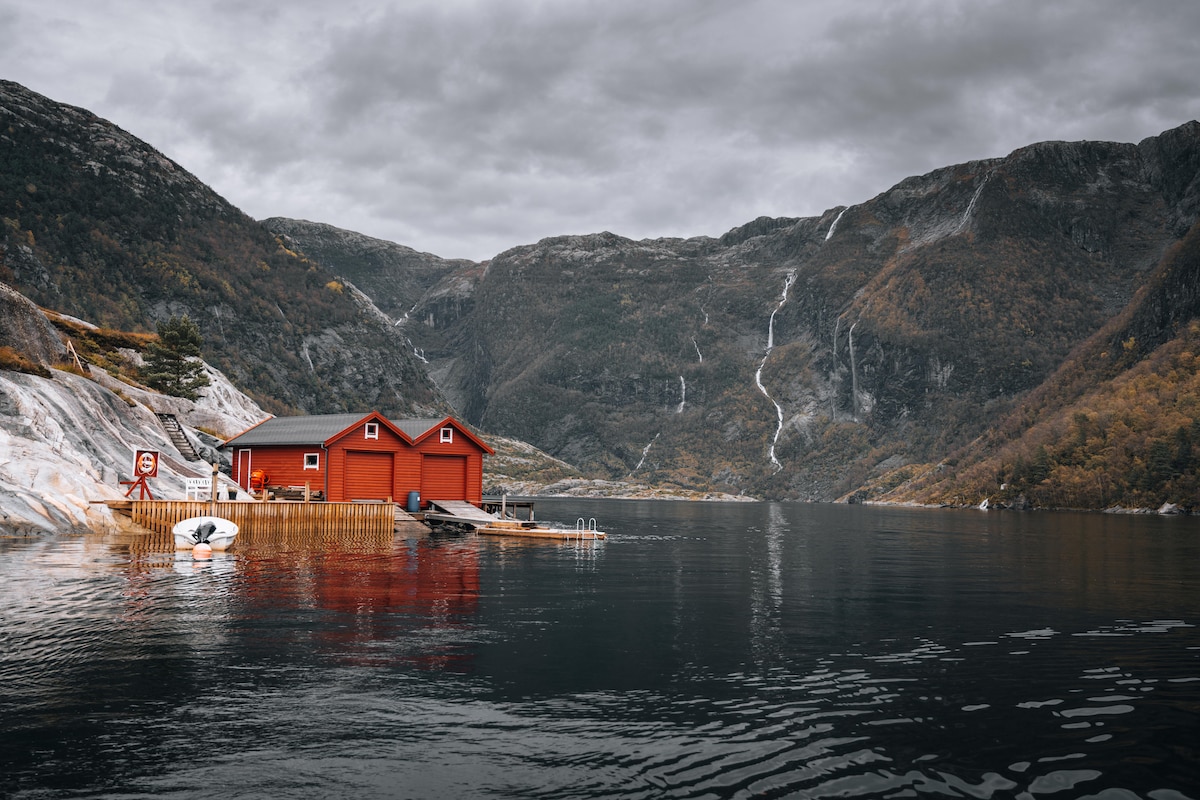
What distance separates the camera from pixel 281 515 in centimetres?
5256

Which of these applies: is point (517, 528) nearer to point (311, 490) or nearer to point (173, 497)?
point (311, 490)

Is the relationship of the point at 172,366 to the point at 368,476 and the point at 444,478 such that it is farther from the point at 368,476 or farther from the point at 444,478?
the point at 444,478

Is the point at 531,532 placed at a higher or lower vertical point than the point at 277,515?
lower

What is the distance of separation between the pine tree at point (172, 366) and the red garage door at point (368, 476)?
960 inches

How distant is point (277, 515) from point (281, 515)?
0.75 feet

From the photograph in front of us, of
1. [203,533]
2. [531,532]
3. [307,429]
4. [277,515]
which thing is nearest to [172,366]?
[307,429]

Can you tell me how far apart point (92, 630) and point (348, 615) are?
19.7 ft

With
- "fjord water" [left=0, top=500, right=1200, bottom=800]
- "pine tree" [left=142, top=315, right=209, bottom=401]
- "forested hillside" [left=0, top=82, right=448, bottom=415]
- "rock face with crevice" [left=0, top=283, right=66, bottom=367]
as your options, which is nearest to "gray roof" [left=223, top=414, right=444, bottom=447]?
"rock face with crevice" [left=0, top=283, right=66, bottom=367]

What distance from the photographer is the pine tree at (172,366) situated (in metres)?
77.1

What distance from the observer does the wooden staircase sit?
61781 millimetres

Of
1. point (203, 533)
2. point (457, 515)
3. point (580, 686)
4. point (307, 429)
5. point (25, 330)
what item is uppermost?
point (25, 330)

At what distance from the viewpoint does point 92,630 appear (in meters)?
20.6

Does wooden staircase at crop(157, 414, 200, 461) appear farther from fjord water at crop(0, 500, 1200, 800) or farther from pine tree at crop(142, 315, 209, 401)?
fjord water at crop(0, 500, 1200, 800)

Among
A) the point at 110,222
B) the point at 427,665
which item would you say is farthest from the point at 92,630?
the point at 110,222
